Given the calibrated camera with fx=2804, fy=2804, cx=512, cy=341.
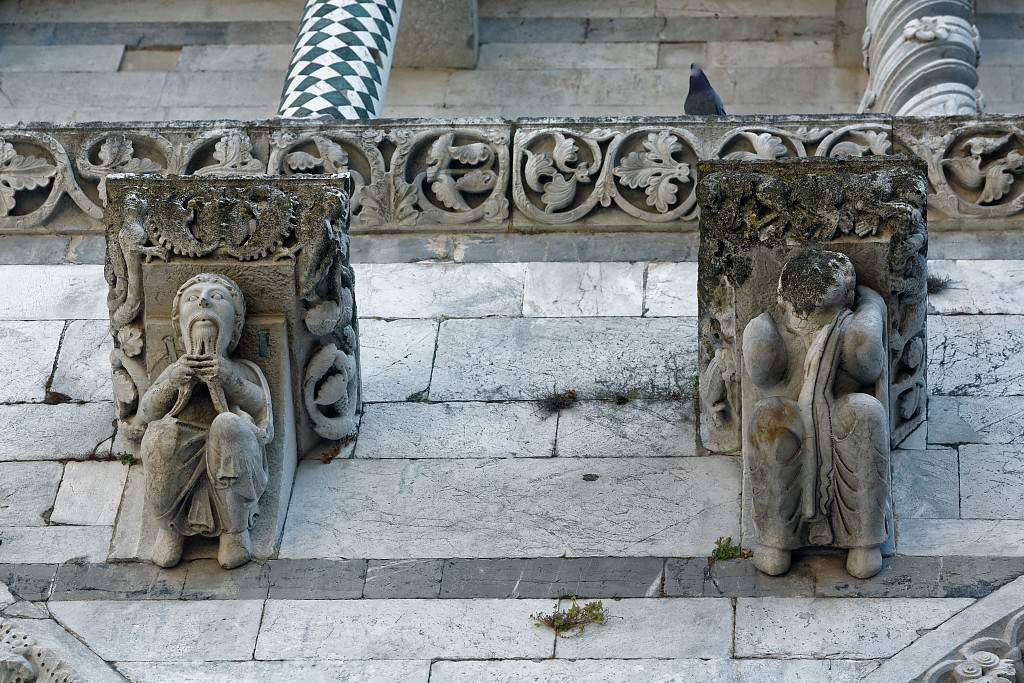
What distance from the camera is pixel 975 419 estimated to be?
1046cm

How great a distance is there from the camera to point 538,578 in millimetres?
9922

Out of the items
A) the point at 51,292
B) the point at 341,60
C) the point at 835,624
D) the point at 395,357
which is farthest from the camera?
the point at 341,60

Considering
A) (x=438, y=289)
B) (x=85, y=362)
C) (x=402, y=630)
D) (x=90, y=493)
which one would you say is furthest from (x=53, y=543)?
(x=438, y=289)

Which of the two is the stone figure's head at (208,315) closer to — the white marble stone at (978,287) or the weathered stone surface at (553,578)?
the weathered stone surface at (553,578)

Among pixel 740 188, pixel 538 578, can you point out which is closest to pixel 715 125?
pixel 740 188

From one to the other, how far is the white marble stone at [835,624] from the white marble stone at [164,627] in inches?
68.3

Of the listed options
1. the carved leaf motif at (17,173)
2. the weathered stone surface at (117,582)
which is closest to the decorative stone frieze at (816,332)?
the weathered stone surface at (117,582)

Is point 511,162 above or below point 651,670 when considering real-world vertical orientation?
above

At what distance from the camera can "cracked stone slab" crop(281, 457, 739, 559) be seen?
396 inches

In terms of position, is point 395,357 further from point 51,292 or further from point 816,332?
point 816,332

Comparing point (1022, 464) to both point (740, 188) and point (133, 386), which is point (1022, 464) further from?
point (133, 386)

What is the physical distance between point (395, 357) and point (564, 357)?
2.25 feet

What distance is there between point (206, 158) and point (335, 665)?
3.29m

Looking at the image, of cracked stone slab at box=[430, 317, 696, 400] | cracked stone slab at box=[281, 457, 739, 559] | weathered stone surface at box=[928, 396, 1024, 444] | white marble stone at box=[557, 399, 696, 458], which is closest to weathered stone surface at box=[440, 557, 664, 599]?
cracked stone slab at box=[281, 457, 739, 559]
